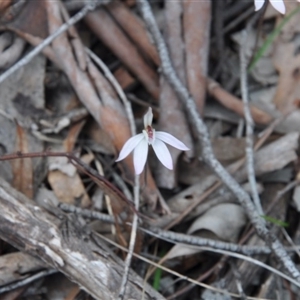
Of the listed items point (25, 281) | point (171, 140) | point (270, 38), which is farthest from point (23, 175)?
point (270, 38)

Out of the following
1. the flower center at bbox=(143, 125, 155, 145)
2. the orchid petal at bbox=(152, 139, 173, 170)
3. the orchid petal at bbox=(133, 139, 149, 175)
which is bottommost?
the orchid petal at bbox=(152, 139, 173, 170)

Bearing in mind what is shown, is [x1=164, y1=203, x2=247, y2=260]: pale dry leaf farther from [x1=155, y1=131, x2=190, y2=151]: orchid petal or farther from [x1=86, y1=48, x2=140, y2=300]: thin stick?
[x1=155, y1=131, x2=190, y2=151]: orchid petal

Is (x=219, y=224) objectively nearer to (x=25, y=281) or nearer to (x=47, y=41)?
(x=25, y=281)

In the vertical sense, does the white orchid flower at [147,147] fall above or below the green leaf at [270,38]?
above

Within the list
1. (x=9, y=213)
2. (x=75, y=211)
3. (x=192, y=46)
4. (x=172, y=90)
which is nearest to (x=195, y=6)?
(x=192, y=46)

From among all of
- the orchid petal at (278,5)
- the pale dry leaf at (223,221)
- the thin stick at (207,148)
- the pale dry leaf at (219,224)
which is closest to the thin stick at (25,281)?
the pale dry leaf at (219,224)

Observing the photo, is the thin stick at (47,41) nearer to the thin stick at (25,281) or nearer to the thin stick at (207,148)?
the thin stick at (207,148)

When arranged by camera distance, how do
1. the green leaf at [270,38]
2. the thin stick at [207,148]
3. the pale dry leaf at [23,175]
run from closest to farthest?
the thin stick at [207,148] < the pale dry leaf at [23,175] < the green leaf at [270,38]

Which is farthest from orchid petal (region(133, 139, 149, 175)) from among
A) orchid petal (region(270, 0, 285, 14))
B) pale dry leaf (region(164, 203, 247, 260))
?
orchid petal (region(270, 0, 285, 14))
